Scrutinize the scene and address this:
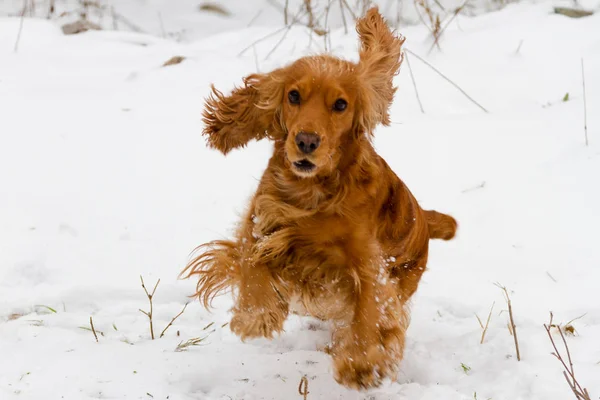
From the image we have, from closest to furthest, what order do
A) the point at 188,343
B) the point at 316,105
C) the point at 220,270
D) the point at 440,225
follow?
the point at 316,105, the point at 188,343, the point at 220,270, the point at 440,225

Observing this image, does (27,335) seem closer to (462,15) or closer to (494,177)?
(494,177)

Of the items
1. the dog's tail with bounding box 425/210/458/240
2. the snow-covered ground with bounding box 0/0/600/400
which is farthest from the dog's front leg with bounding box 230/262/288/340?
the dog's tail with bounding box 425/210/458/240

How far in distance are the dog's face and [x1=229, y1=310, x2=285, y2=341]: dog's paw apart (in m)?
0.45

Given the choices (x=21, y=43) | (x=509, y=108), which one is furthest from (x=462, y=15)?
(x=21, y=43)

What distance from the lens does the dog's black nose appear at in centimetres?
181

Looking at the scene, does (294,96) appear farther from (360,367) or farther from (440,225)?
(440,225)

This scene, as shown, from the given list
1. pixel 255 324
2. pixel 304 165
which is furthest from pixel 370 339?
pixel 304 165

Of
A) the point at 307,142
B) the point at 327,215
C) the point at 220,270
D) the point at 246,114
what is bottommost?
the point at 220,270

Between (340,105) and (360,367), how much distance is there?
740 millimetres

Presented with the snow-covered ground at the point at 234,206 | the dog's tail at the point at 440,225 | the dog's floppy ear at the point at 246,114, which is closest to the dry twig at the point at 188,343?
the snow-covered ground at the point at 234,206

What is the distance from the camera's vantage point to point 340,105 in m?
1.97

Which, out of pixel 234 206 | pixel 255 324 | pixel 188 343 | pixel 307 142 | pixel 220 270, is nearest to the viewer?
pixel 307 142

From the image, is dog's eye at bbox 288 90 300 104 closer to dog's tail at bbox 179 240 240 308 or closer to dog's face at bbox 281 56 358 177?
dog's face at bbox 281 56 358 177

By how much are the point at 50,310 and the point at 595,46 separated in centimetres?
401
